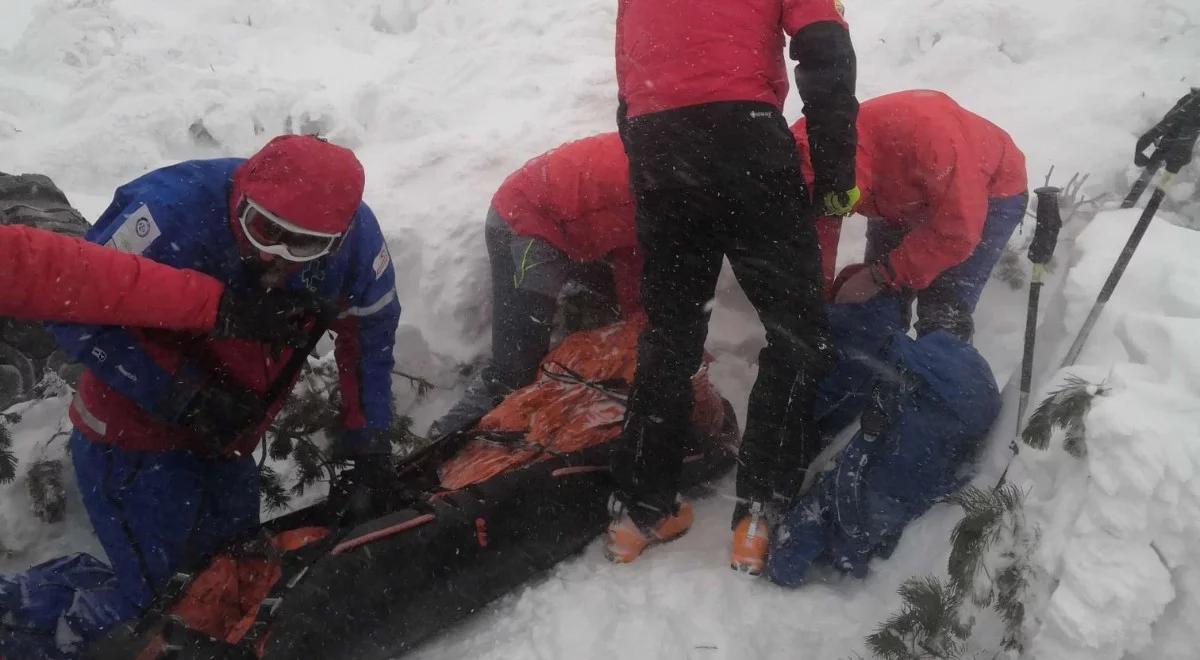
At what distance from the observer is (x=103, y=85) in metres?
6.11

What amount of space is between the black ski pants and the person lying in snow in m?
1.02

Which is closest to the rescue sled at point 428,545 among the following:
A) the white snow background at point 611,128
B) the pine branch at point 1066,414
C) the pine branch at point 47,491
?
the white snow background at point 611,128

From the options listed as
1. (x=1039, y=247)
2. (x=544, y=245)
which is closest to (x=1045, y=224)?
(x=1039, y=247)

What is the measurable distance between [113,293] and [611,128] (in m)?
3.38

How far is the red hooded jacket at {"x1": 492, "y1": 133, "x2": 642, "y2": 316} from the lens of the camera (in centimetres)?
338

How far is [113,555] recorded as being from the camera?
2525mm

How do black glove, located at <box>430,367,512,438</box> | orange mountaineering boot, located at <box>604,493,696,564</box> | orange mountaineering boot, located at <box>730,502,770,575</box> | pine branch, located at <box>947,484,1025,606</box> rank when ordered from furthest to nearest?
1. black glove, located at <box>430,367,512,438</box>
2. orange mountaineering boot, located at <box>604,493,696,564</box>
3. orange mountaineering boot, located at <box>730,502,770,575</box>
4. pine branch, located at <box>947,484,1025,606</box>

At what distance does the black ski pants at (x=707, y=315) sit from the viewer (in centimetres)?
244

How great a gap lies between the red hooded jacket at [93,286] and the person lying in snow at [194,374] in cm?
8

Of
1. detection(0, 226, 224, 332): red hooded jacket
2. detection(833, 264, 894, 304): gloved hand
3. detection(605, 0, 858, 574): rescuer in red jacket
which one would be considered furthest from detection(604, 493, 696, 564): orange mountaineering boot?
detection(0, 226, 224, 332): red hooded jacket

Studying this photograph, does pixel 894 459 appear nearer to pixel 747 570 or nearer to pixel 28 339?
pixel 747 570

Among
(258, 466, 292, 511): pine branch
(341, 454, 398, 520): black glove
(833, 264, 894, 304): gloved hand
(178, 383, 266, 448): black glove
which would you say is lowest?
(258, 466, 292, 511): pine branch

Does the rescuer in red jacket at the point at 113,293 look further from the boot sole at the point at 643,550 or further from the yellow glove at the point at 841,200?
the yellow glove at the point at 841,200

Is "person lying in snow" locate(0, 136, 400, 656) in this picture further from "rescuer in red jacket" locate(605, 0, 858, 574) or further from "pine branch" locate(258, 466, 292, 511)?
"rescuer in red jacket" locate(605, 0, 858, 574)
